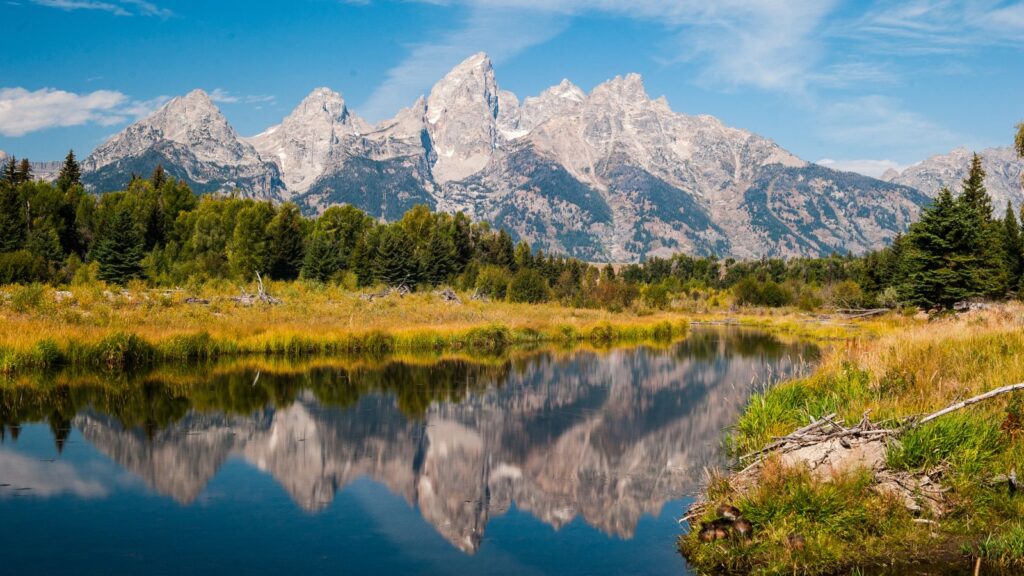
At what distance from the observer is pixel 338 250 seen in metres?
94.6

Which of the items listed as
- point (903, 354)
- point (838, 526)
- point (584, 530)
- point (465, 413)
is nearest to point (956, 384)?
point (903, 354)

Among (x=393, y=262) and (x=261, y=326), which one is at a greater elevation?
(x=393, y=262)

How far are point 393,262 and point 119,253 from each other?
30.3 metres

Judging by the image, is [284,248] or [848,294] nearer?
[284,248]

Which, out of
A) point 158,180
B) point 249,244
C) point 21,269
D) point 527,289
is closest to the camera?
point 21,269

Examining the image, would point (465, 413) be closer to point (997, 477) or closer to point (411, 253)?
point (997, 477)

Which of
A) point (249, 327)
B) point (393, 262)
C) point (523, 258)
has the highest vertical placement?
point (523, 258)

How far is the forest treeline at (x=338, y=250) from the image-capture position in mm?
45312

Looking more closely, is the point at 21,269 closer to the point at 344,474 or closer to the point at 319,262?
the point at 319,262

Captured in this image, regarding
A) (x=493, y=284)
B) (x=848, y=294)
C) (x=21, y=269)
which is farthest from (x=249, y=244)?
(x=848, y=294)

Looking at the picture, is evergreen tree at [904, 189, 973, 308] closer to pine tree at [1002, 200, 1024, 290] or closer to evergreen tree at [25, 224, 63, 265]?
pine tree at [1002, 200, 1024, 290]

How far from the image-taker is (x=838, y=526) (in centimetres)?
1070

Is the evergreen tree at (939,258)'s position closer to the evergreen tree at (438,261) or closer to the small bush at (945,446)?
the small bush at (945,446)

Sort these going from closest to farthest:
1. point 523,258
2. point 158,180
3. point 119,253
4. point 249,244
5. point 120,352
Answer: point 120,352
point 119,253
point 249,244
point 158,180
point 523,258
